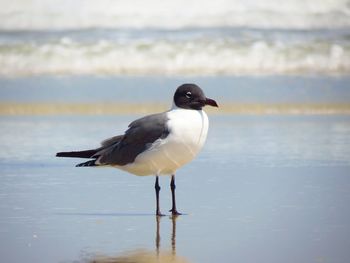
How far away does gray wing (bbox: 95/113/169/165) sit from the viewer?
6340 mm

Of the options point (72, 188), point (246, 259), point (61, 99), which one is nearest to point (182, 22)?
point (61, 99)

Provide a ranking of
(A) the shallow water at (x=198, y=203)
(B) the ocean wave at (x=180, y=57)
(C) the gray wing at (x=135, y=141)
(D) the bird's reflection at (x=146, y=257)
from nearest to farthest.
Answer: (D) the bird's reflection at (x=146, y=257)
(A) the shallow water at (x=198, y=203)
(C) the gray wing at (x=135, y=141)
(B) the ocean wave at (x=180, y=57)

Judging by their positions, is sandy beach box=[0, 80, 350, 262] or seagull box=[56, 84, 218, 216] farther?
A: seagull box=[56, 84, 218, 216]

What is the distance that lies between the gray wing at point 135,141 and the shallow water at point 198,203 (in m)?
0.28

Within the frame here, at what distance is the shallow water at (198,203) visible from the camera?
5.16m

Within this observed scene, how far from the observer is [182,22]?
1694 cm

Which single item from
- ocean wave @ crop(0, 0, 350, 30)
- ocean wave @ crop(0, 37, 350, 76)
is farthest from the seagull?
ocean wave @ crop(0, 0, 350, 30)

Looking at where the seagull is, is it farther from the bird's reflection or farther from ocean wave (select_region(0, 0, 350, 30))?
ocean wave (select_region(0, 0, 350, 30))

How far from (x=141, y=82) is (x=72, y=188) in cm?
709

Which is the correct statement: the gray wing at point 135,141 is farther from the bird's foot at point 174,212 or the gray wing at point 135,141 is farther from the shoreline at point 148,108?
the shoreline at point 148,108

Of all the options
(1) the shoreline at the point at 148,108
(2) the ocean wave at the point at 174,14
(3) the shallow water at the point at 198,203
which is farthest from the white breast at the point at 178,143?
(2) the ocean wave at the point at 174,14

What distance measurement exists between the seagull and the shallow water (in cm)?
25

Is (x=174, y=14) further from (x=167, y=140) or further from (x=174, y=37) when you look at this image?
(x=167, y=140)

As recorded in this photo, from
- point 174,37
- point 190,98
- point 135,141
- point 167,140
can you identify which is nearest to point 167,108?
point 174,37
